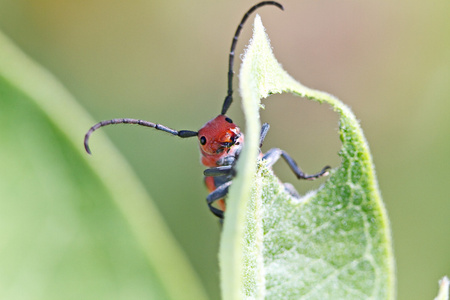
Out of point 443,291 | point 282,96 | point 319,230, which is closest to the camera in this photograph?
point 443,291

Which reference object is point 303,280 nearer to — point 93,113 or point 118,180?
point 118,180

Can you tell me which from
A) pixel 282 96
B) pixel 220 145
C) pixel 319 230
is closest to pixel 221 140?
pixel 220 145

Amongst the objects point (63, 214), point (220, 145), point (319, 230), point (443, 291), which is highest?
point (220, 145)

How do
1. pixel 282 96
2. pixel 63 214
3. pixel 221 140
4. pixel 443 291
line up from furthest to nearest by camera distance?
pixel 282 96, pixel 221 140, pixel 63 214, pixel 443 291

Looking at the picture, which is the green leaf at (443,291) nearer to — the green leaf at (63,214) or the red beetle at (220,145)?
the green leaf at (63,214)

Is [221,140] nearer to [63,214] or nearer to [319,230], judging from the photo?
[63,214]

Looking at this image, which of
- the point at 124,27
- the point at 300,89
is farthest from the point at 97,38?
the point at 300,89
